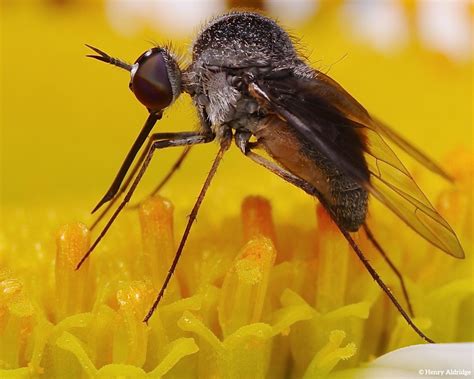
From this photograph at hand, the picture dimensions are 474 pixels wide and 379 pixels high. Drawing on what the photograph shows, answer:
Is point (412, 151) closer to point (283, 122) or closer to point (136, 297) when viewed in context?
point (283, 122)

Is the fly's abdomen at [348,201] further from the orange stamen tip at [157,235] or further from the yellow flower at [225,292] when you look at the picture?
the orange stamen tip at [157,235]

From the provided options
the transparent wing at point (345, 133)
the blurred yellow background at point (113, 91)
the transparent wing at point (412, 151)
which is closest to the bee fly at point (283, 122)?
the transparent wing at point (345, 133)

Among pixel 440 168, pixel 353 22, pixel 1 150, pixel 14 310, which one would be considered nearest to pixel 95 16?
pixel 1 150

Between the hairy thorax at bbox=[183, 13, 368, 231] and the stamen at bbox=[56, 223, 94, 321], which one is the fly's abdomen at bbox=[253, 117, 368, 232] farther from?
the stamen at bbox=[56, 223, 94, 321]

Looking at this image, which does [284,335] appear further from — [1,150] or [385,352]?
[1,150]

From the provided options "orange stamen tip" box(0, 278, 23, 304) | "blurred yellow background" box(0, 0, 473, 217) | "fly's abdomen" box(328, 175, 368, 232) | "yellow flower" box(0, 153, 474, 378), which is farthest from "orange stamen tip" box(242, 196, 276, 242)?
"blurred yellow background" box(0, 0, 473, 217)

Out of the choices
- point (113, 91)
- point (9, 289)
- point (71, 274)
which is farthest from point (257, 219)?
point (113, 91)
